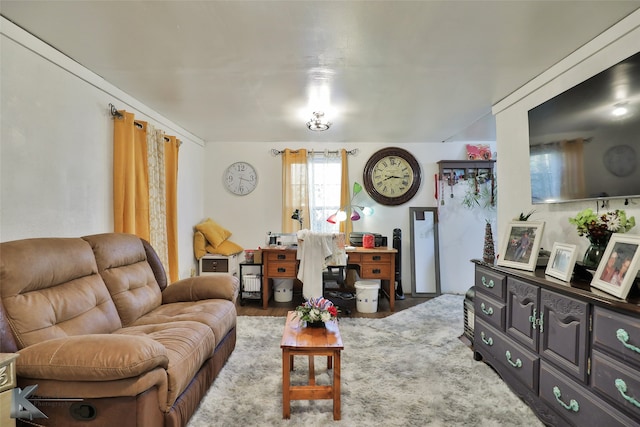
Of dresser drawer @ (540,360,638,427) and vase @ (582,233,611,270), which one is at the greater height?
vase @ (582,233,611,270)

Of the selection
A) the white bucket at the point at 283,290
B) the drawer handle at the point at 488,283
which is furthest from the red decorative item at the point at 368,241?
the drawer handle at the point at 488,283

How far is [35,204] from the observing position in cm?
193

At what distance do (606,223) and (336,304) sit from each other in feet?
9.61

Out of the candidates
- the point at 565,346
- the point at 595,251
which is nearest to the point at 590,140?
the point at 595,251

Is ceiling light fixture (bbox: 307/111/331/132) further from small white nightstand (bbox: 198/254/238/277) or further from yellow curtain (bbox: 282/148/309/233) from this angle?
small white nightstand (bbox: 198/254/238/277)

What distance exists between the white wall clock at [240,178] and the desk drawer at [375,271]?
2.10 metres

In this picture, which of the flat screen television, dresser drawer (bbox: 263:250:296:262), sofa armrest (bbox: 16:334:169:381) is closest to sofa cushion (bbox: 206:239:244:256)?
dresser drawer (bbox: 263:250:296:262)

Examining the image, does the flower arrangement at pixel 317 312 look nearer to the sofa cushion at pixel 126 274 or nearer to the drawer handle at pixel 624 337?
the sofa cushion at pixel 126 274

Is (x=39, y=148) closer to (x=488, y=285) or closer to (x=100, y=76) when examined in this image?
(x=100, y=76)

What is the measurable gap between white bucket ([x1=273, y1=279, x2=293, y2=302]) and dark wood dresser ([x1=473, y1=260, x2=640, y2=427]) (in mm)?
2482

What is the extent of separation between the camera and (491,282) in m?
2.31

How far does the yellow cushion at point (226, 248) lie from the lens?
4.38 meters

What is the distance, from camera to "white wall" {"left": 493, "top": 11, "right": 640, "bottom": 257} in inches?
68.3

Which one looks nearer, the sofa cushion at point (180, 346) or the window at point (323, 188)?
the sofa cushion at point (180, 346)
